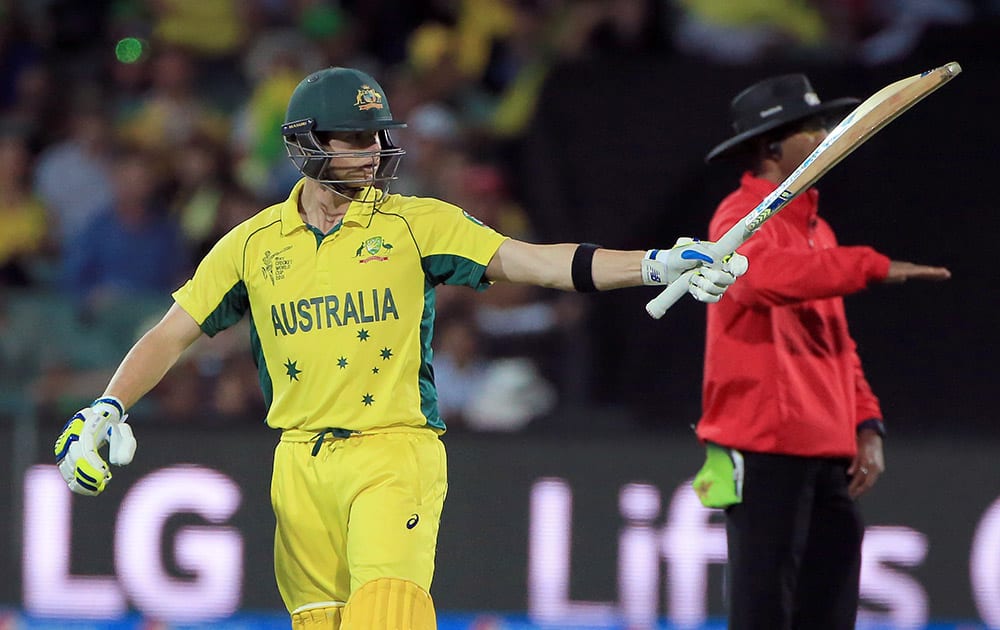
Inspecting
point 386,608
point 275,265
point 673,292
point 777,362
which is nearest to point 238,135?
point 275,265

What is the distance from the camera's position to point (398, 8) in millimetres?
10867

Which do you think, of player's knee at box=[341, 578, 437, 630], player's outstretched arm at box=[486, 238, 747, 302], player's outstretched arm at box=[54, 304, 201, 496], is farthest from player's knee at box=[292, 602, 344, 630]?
player's outstretched arm at box=[486, 238, 747, 302]

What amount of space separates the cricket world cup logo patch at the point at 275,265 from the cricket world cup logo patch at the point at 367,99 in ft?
1.57

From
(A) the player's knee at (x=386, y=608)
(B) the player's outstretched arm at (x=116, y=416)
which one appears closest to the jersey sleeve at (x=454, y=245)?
(B) the player's outstretched arm at (x=116, y=416)

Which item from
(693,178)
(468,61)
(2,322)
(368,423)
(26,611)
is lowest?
(26,611)

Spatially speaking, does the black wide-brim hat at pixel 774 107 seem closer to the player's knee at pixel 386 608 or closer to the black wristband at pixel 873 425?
the black wristband at pixel 873 425

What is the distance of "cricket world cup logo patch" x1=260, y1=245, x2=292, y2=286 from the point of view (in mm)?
4926

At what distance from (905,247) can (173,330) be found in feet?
14.5

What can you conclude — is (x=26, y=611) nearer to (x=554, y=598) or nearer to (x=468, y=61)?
(x=554, y=598)

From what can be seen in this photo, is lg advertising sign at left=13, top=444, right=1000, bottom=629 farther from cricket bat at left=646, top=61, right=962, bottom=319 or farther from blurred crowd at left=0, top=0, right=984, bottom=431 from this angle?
cricket bat at left=646, top=61, right=962, bottom=319

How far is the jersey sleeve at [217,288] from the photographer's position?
16.5 ft

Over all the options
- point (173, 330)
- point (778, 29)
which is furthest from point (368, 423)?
point (778, 29)

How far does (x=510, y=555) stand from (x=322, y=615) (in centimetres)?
302

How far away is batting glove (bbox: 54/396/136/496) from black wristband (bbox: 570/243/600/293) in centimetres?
136
